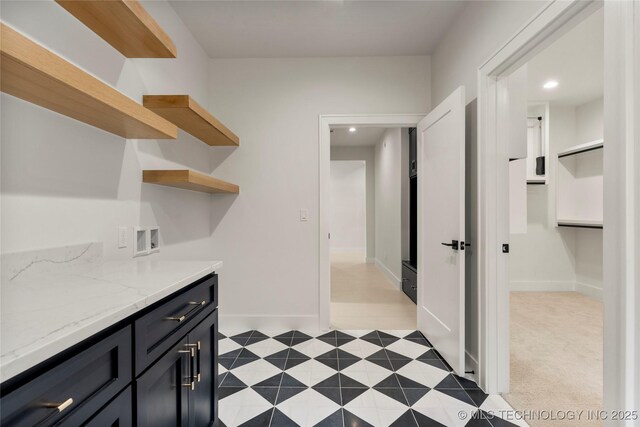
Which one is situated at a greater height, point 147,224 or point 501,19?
point 501,19

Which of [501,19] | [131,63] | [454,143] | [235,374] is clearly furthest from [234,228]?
[501,19]

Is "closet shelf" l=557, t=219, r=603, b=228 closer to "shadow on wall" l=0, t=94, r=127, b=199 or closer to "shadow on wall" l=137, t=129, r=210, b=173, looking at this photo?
"shadow on wall" l=137, t=129, r=210, b=173

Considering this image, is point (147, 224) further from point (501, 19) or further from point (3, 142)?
point (501, 19)

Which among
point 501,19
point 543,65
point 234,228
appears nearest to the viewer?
point 501,19

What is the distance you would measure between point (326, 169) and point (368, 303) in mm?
1791

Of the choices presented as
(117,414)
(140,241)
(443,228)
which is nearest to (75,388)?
(117,414)

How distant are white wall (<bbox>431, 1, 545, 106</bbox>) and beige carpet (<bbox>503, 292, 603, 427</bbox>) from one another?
191 centimetres

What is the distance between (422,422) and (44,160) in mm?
2107

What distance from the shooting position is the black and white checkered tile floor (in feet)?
5.13

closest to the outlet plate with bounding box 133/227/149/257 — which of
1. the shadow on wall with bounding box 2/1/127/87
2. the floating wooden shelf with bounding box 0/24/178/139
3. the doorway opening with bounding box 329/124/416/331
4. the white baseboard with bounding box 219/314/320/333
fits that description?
the floating wooden shelf with bounding box 0/24/178/139

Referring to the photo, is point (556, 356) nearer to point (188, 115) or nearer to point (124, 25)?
point (188, 115)

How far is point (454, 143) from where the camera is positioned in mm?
1946

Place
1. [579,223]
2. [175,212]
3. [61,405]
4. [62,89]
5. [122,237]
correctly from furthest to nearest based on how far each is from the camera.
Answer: [579,223] → [175,212] → [122,237] → [62,89] → [61,405]

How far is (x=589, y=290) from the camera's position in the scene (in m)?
3.73
